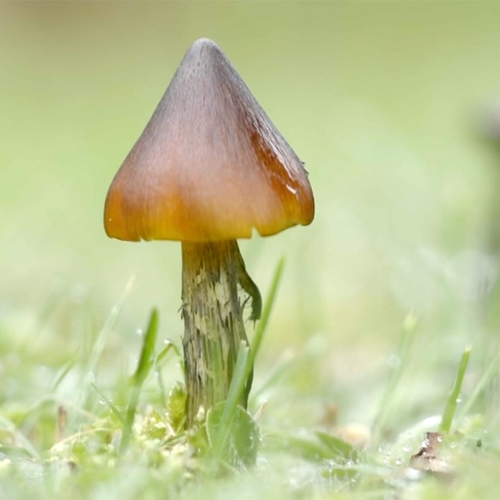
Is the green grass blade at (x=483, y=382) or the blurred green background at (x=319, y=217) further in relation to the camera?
the blurred green background at (x=319, y=217)

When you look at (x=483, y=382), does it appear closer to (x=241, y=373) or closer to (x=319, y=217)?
(x=241, y=373)

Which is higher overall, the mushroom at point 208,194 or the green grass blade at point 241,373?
the mushroom at point 208,194

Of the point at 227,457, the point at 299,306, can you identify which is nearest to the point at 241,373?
the point at 227,457

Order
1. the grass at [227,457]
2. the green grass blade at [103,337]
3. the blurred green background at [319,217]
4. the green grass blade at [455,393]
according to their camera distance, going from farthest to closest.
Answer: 1. the blurred green background at [319,217]
2. the green grass blade at [103,337]
3. the green grass blade at [455,393]
4. the grass at [227,457]

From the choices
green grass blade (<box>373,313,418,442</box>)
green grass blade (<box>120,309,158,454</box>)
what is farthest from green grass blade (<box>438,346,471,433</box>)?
green grass blade (<box>120,309,158,454</box>)

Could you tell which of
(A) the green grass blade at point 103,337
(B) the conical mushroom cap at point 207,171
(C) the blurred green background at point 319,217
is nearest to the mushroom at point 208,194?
(B) the conical mushroom cap at point 207,171

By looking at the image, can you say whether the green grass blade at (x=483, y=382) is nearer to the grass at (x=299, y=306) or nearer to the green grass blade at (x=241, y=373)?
the grass at (x=299, y=306)

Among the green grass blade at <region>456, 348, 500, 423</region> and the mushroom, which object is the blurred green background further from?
the mushroom
